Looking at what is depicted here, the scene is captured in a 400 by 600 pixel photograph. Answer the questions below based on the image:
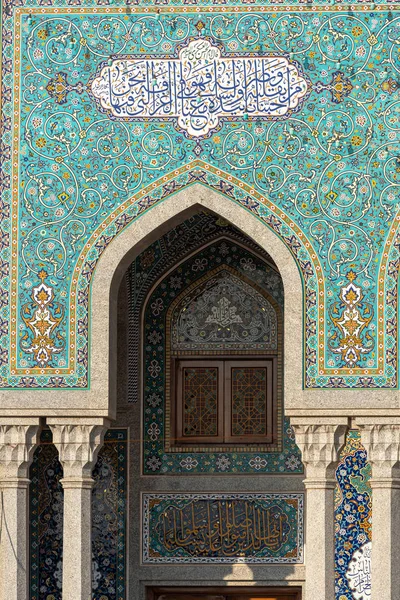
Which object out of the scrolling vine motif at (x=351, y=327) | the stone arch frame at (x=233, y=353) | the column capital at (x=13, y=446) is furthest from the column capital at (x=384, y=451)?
the column capital at (x=13, y=446)

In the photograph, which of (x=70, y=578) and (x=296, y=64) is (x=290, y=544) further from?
(x=296, y=64)

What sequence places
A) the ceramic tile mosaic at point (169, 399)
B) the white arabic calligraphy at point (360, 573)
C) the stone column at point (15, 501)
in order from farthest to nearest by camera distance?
the ceramic tile mosaic at point (169, 399)
the white arabic calligraphy at point (360, 573)
the stone column at point (15, 501)

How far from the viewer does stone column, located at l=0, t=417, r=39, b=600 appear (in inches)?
470

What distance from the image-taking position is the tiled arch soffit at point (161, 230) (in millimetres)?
11883

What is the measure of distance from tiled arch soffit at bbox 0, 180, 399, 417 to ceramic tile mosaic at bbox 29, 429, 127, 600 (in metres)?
1.38

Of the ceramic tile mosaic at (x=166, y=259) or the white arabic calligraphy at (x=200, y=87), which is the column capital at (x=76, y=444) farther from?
the white arabic calligraphy at (x=200, y=87)

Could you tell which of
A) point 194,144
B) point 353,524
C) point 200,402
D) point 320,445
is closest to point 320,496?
point 320,445

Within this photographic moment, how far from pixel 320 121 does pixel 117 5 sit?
5.35 feet

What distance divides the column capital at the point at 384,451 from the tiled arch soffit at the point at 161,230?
14 cm

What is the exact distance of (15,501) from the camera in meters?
12.0

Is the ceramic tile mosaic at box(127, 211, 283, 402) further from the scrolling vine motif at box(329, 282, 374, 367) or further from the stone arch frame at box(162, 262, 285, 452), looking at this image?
the scrolling vine motif at box(329, 282, 374, 367)

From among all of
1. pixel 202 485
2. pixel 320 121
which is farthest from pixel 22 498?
pixel 320 121

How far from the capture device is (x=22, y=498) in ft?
39.5

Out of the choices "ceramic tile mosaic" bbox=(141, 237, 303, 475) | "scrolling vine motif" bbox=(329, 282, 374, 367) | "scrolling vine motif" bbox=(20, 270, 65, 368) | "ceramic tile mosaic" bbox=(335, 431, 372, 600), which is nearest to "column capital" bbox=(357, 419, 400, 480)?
"scrolling vine motif" bbox=(329, 282, 374, 367)
